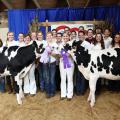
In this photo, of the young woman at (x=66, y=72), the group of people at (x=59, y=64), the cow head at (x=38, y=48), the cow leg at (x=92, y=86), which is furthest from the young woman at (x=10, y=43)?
the cow leg at (x=92, y=86)

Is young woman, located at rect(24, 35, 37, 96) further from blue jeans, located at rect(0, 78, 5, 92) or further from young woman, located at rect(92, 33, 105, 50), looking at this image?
young woman, located at rect(92, 33, 105, 50)

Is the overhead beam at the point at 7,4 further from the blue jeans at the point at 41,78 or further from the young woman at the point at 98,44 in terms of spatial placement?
the young woman at the point at 98,44

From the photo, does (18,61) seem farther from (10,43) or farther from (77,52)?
(77,52)

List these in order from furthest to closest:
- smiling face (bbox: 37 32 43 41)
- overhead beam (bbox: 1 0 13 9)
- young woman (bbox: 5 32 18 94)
Answer: overhead beam (bbox: 1 0 13 9) → young woman (bbox: 5 32 18 94) → smiling face (bbox: 37 32 43 41)

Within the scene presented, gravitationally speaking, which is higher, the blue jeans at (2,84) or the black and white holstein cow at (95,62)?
the black and white holstein cow at (95,62)

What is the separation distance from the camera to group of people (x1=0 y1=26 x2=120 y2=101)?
6.86 m

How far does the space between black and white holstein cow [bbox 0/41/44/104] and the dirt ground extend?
36 centimetres

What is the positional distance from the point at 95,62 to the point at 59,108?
1374 millimetres

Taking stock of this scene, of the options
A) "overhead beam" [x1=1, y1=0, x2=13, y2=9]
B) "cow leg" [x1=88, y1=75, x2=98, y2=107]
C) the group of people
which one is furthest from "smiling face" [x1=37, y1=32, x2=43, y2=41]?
"overhead beam" [x1=1, y1=0, x2=13, y2=9]

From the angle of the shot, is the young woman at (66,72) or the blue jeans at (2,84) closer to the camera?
the young woman at (66,72)

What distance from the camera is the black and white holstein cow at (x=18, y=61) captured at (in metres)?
7.01

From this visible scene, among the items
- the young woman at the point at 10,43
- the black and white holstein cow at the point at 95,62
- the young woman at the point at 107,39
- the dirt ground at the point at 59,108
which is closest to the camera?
the dirt ground at the point at 59,108

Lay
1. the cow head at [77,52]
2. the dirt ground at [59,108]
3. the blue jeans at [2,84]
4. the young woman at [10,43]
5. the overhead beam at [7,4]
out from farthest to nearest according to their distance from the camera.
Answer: the overhead beam at [7,4], the blue jeans at [2,84], the young woman at [10,43], the cow head at [77,52], the dirt ground at [59,108]

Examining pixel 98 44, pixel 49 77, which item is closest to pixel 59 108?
pixel 49 77
